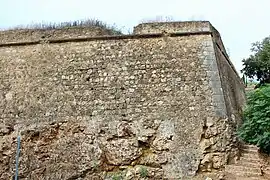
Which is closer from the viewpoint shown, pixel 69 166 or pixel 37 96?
pixel 69 166

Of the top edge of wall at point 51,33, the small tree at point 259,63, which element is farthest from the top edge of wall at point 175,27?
the small tree at point 259,63

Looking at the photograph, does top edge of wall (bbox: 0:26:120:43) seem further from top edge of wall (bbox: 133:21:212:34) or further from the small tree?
the small tree

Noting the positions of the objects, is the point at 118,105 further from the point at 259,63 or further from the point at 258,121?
the point at 259,63

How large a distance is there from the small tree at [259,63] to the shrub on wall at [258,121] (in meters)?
7.31

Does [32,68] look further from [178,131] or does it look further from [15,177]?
[178,131]

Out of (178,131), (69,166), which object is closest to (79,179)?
(69,166)

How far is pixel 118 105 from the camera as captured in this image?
852cm

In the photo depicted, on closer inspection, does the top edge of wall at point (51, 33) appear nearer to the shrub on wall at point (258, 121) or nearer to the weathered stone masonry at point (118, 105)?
the weathered stone masonry at point (118, 105)

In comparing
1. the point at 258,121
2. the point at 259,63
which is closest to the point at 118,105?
the point at 258,121

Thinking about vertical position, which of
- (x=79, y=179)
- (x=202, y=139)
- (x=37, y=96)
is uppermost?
(x=37, y=96)

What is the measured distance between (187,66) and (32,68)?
3466 mm

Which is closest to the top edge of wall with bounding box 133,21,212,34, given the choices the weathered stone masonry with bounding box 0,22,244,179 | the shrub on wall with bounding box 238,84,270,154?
the weathered stone masonry with bounding box 0,22,244,179

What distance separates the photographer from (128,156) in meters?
8.05

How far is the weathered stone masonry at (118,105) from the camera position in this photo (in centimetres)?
805
